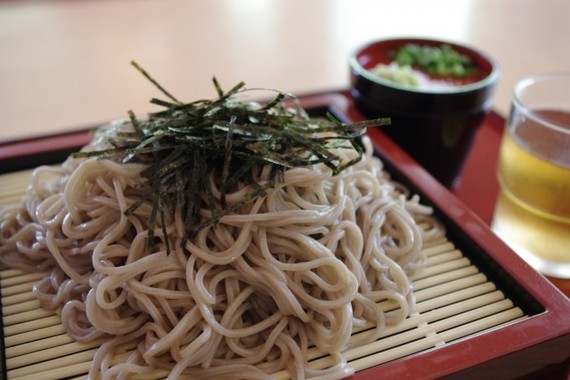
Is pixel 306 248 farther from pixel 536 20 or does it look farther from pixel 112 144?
pixel 536 20

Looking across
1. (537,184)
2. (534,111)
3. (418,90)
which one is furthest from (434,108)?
(537,184)

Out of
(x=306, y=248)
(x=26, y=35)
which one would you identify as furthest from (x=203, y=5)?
(x=306, y=248)

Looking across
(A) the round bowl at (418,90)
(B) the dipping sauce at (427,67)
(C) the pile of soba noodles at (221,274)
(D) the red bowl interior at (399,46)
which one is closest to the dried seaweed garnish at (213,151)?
(C) the pile of soba noodles at (221,274)

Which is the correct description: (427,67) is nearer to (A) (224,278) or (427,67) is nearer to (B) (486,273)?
(B) (486,273)

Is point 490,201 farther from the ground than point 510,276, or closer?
closer

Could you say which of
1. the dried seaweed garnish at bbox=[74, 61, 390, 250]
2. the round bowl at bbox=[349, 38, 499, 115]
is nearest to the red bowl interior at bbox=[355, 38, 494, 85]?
the round bowl at bbox=[349, 38, 499, 115]

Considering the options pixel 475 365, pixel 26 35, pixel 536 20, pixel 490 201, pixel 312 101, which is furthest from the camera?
pixel 536 20

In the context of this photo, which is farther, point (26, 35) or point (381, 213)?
point (26, 35)
